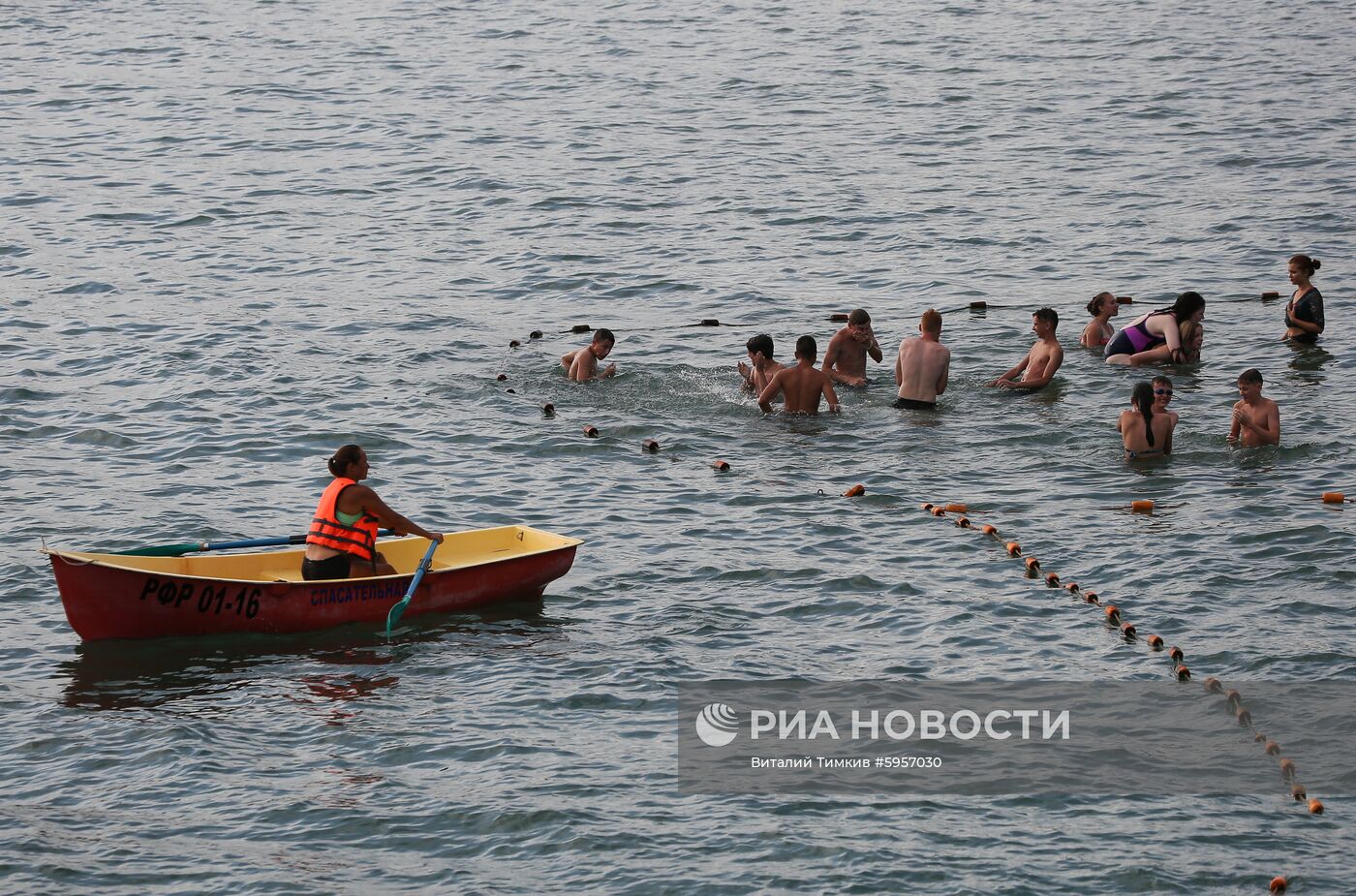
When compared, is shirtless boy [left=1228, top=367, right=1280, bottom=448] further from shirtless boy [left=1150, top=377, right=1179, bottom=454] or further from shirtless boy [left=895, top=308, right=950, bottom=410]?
shirtless boy [left=895, top=308, right=950, bottom=410]

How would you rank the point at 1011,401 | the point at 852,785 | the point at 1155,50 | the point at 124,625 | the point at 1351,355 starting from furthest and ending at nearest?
the point at 1155,50, the point at 1351,355, the point at 1011,401, the point at 124,625, the point at 852,785

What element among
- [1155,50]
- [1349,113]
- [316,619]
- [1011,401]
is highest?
[1155,50]

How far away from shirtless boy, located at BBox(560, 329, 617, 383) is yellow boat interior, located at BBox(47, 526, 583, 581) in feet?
17.2

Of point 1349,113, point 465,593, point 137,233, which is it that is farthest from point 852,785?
point 1349,113

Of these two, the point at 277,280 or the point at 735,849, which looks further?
the point at 277,280

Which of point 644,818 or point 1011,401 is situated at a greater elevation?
point 1011,401

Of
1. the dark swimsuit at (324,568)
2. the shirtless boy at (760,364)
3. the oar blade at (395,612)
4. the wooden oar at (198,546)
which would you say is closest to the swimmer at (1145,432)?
the shirtless boy at (760,364)

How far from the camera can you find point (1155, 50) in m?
38.6

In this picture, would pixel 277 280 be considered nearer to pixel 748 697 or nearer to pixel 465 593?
pixel 465 593

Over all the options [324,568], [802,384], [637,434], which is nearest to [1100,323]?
[802,384]

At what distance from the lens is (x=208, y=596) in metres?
12.4

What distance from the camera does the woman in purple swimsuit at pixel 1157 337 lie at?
19.1m

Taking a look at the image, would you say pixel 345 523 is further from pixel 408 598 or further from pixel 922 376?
pixel 922 376

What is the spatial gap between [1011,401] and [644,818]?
9704mm
